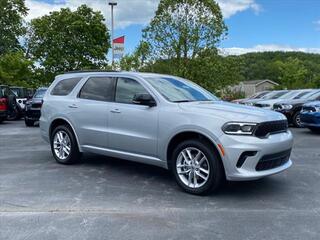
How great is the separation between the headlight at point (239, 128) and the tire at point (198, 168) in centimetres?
38

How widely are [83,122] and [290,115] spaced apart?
10046 mm

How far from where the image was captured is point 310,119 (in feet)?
40.8

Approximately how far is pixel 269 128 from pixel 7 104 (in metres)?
14.5

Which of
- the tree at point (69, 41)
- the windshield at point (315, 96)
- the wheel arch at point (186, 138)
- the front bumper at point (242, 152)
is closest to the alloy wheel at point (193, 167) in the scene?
the wheel arch at point (186, 138)

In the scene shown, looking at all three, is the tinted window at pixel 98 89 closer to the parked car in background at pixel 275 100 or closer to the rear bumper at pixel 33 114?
the rear bumper at pixel 33 114

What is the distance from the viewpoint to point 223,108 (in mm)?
5762

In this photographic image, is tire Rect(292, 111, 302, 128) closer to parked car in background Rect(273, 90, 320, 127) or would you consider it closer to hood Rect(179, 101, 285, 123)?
parked car in background Rect(273, 90, 320, 127)

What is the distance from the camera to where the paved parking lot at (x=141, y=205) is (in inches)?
170

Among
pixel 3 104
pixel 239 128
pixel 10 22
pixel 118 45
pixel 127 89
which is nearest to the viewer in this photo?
pixel 239 128

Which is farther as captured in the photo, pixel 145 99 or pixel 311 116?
pixel 311 116

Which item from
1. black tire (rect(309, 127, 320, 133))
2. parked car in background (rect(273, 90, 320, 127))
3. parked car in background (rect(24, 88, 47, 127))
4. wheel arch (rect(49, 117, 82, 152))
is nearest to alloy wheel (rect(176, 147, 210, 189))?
wheel arch (rect(49, 117, 82, 152))

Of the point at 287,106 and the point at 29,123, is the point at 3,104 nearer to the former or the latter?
the point at 29,123

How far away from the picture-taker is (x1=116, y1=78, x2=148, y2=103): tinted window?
6.55 m

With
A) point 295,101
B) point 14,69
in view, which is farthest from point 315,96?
point 14,69
